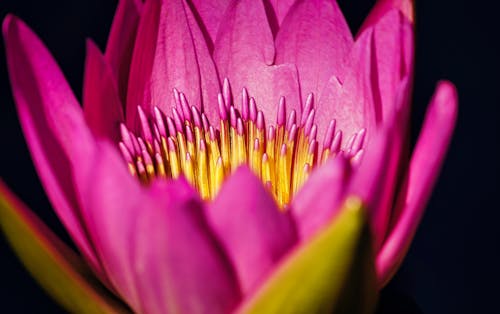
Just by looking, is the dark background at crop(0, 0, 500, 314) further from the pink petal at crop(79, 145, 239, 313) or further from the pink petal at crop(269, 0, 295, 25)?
the pink petal at crop(79, 145, 239, 313)

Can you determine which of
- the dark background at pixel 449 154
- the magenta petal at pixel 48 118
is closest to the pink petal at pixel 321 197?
the magenta petal at pixel 48 118

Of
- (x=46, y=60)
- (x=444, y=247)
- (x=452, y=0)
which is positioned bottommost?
(x=444, y=247)

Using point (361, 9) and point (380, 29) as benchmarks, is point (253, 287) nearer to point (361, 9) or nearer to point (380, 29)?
point (380, 29)

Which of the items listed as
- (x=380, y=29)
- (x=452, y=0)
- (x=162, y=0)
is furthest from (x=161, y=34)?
(x=452, y=0)

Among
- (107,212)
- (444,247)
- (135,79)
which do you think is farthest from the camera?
(444,247)

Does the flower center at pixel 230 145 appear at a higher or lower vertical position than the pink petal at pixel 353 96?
lower

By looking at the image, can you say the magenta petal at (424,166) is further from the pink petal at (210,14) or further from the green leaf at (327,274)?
the pink petal at (210,14)

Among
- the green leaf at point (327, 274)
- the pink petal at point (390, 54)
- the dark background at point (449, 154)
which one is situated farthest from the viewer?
the dark background at point (449, 154)
